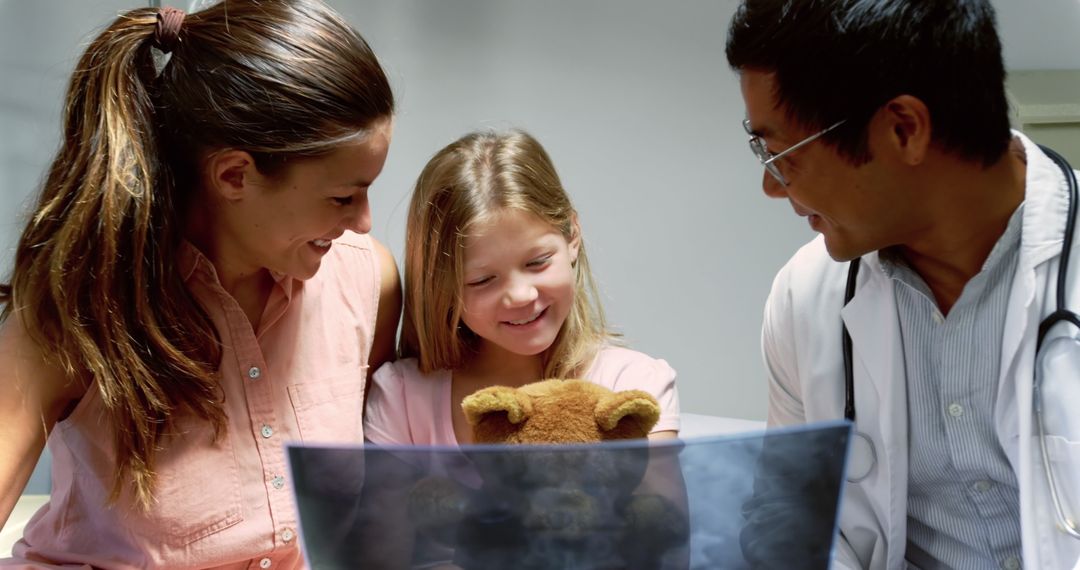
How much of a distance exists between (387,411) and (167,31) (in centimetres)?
64

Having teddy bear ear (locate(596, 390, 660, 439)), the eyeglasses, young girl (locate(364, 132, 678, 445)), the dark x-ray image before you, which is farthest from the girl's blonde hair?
the dark x-ray image

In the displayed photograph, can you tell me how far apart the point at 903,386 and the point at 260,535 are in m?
0.87

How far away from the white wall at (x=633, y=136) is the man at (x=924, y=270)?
1.09 metres

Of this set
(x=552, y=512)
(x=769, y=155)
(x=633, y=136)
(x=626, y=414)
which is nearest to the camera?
(x=552, y=512)

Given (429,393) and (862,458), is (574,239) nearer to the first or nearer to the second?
(429,393)

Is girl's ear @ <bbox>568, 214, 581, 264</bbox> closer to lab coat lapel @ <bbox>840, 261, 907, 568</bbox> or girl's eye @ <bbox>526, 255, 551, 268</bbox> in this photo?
girl's eye @ <bbox>526, 255, 551, 268</bbox>

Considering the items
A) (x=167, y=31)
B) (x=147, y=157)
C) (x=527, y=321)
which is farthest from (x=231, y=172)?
(x=527, y=321)

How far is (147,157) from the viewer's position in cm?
120

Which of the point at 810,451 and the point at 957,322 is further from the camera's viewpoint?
the point at 957,322

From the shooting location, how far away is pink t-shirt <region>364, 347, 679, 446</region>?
1477mm

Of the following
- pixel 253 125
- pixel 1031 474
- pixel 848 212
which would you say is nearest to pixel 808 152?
pixel 848 212

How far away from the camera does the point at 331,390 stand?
4.64 feet

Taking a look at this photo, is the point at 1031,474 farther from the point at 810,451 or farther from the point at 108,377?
the point at 108,377

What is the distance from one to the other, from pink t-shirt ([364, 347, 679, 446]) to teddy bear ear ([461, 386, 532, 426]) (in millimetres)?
457
